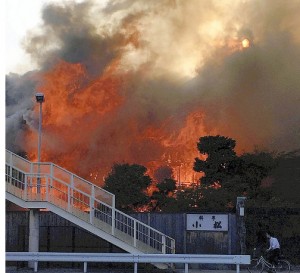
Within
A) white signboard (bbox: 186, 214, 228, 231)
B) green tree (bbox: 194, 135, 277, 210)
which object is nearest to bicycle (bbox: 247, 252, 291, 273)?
white signboard (bbox: 186, 214, 228, 231)

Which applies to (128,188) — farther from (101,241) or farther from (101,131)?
(101,241)

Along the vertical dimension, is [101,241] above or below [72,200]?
below

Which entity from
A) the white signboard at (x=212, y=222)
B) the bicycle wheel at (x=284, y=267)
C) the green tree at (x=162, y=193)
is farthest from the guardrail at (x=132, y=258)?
the green tree at (x=162, y=193)

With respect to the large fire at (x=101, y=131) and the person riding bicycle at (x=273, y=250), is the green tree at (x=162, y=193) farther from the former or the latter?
the person riding bicycle at (x=273, y=250)

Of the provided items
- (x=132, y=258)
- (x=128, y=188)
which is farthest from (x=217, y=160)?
(x=132, y=258)

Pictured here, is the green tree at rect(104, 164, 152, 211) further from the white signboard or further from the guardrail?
the guardrail

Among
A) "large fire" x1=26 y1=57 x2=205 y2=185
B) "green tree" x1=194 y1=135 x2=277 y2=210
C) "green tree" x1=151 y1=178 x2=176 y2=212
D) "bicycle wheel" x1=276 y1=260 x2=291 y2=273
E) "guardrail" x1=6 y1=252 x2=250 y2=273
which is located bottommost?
"bicycle wheel" x1=276 y1=260 x2=291 y2=273

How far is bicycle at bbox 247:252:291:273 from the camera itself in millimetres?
22125

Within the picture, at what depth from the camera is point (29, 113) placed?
5766 cm

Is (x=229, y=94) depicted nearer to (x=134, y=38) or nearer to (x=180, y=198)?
(x=134, y=38)

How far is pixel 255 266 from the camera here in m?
22.9

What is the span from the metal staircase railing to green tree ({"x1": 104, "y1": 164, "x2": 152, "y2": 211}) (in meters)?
21.7

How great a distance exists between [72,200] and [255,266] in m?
6.84

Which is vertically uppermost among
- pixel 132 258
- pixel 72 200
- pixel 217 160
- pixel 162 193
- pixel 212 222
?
pixel 217 160
